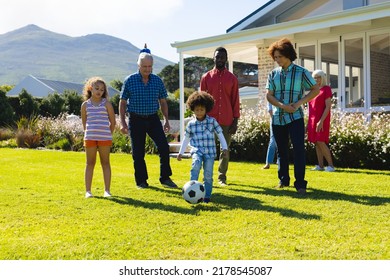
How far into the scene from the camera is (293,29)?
12.5 m

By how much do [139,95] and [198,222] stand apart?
110 inches

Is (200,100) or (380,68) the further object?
(380,68)

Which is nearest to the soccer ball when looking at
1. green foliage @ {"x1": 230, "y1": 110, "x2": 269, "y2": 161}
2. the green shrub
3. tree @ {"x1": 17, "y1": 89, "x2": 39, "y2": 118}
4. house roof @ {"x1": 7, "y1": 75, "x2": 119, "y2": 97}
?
green foliage @ {"x1": 230, "y1": 110, "x2": 269, "y2": 161}

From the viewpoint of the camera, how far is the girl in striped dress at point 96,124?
6.01 meters

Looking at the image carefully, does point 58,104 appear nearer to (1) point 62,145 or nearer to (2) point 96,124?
(1) point 62,145

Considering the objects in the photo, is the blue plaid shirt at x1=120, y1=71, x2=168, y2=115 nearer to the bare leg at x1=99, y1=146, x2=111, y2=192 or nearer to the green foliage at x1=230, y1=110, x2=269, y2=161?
the bare leg at x1=99, y1=146, x2=111, y2=192

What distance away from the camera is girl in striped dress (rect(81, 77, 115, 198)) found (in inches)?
237

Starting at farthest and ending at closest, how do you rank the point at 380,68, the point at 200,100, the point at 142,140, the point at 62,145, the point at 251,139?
the point at 62,145, the point at 380,68, the point at 251,139, the point at 142,140, the point at 200,100

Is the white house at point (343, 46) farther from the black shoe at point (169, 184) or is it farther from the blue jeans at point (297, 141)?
the black shoe at point (169, 184)

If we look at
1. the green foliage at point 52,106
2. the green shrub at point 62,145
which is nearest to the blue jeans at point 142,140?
the green shrub at point 62,145

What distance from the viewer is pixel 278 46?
605cm

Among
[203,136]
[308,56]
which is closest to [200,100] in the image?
[203,136]

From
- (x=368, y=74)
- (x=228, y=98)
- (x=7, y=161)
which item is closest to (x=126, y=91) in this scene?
(x=228, y=98)

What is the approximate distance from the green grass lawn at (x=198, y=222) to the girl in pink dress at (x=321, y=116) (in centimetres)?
126
